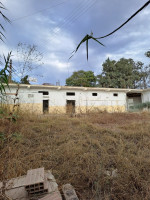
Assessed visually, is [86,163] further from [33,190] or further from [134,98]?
[134,98]

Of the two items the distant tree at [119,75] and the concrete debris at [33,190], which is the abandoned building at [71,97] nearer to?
the distant tree at [119,75]

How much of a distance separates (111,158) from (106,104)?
11.6 meters

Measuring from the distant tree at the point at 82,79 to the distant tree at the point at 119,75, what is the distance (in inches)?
49.4

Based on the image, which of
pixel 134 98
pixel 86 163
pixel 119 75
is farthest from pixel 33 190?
pixel 119 75

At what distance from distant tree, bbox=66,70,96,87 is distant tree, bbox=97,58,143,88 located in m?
1.26

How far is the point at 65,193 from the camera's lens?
131 cm

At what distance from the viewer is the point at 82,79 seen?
20.7 meters

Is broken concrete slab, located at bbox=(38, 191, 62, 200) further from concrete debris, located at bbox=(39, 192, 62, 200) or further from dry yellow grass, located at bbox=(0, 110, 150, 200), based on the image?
dry yellow grass, located at bbox=(0, 110, 150, 200)

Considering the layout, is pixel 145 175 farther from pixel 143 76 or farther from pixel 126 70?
pixel 143 76

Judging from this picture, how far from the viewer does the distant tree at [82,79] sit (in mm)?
20781

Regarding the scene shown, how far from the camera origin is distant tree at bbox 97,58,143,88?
67.4ft

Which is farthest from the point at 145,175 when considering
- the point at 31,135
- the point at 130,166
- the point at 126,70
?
the point at 126,70

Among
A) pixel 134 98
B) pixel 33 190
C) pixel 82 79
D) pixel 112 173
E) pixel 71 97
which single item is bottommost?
pixel 112 173

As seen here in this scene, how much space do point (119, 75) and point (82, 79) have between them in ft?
21.4
